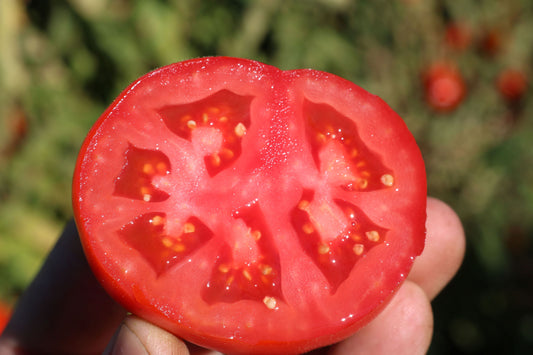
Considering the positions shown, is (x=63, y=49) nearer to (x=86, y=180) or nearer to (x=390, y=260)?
(x=86, y=180)

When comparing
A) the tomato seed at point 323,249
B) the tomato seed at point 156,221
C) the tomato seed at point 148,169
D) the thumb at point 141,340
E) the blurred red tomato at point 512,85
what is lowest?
the blurred red tomato at point 512,85

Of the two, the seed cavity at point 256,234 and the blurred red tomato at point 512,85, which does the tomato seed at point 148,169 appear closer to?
the seed cavity at point 256,234

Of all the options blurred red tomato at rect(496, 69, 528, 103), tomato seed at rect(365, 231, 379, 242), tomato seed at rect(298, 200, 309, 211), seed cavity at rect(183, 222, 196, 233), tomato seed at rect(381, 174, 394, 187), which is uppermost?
tomato seed at rect(381, 174, 394, 187)

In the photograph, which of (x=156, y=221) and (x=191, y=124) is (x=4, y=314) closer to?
(x=156, y=221)

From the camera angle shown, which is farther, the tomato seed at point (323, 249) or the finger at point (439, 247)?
the finger at point (439, 247)

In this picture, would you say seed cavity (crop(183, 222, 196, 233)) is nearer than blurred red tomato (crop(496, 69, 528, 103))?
Yes

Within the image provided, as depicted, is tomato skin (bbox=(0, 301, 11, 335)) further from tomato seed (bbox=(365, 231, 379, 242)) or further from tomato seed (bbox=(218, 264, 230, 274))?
tomato seed (bbox=(365, 231, 379, 242))

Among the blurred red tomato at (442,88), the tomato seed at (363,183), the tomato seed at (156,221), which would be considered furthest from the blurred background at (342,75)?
the tomato seed at (156,221)

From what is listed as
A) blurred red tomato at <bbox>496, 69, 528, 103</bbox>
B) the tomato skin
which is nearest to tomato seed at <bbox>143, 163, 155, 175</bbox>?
the tomato skin
